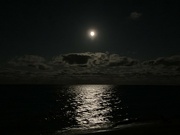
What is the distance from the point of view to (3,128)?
32.7m

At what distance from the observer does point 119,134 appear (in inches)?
1025

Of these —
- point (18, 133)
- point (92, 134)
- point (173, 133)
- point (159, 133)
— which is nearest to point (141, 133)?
point (159, 133)

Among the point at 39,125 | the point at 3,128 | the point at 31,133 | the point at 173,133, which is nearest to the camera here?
the point at 173,133

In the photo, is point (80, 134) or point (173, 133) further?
point (80, 134)

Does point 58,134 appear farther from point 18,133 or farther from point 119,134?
point 119,134

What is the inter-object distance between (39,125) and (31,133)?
6598 millimetres

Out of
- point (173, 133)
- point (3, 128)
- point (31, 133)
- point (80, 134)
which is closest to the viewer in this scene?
point (173, 133)

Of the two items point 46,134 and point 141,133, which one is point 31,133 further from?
point 141,133

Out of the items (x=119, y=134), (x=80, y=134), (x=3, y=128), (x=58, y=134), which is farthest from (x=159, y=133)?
(x=3, y=128)

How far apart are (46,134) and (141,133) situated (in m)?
13.9

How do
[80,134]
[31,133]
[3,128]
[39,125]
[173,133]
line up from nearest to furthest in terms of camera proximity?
[173,133] < [80,134] < [31,133] < [3,128] < [39,125]

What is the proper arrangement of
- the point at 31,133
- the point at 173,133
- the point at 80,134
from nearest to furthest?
the point at 173,133 → the point at 80,134 → the point at 31,133

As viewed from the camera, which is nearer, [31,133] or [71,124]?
[31,133]

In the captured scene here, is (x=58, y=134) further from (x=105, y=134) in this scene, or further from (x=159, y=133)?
(x=159, y=133)
